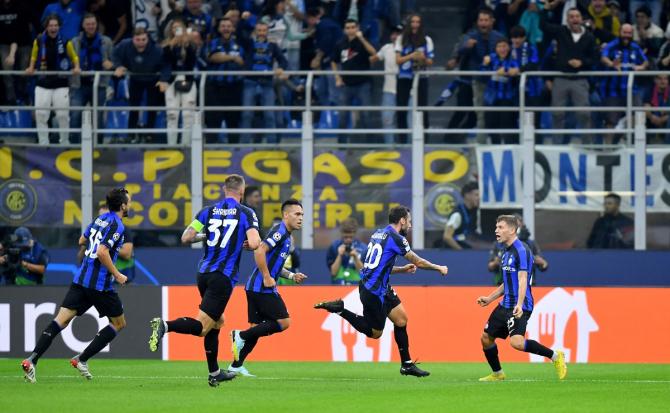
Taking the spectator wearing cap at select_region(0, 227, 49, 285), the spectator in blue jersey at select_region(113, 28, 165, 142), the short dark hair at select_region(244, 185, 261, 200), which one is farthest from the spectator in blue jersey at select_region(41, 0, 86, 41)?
the short dark hair at select_region(244, 185, 261, 200)

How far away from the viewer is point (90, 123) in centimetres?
2266

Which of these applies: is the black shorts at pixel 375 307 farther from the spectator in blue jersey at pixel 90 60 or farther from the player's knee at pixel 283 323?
the spectator in blue jersey at pixel 90 60

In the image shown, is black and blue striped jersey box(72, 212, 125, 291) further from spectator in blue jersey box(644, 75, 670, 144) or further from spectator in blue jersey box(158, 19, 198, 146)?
spectator in blue jersey box(644, 75, 670, 144)

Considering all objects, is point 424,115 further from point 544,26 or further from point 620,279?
point 620,279

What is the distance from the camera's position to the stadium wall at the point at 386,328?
63.3ft

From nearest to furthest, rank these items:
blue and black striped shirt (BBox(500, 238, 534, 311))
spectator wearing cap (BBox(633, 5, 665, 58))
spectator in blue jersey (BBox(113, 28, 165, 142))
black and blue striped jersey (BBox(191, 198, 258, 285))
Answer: black and blue striped jersey (BBox(191, 198, 258, 285)) < blue and black striped shirt (BBox(500, 238, 534, 311)) < spectator in blue jersey (BBox(113, 28, 165, 142)) < spectator wearing cap (BBox(633, 5, 665, 58))

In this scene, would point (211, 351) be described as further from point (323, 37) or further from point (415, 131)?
point (323, 37)

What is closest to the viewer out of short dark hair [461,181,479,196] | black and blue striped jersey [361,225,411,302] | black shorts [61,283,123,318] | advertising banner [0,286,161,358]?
black shorts [61,283,123,318]

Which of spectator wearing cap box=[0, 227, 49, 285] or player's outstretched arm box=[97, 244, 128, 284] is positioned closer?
player's outstretched arm box=[97, 244, 128, 284]

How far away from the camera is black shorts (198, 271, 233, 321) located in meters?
14.4

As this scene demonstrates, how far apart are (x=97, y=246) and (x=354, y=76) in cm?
883

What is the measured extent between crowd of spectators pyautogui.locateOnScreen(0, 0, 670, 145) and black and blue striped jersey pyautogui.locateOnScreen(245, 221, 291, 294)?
6.89 meters

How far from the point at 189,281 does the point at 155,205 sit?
4.73ft

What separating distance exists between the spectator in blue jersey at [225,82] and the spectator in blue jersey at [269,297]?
7230 mm
